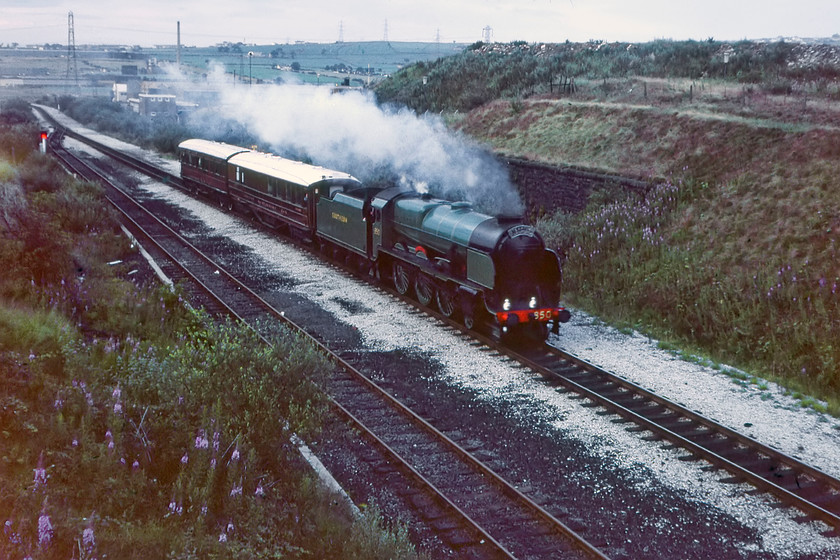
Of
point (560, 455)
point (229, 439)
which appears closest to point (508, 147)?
point (560, 455)

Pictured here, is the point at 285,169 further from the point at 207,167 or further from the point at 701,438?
the point at 701,438

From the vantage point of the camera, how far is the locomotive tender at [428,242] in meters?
15.3

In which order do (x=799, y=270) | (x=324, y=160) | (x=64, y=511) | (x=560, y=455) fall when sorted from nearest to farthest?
(x=64, y=511) → (x=560, y=455) → (x=799, y=270) → (x=324, y=160)

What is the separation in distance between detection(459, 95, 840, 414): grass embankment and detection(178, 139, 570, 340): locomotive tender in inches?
135

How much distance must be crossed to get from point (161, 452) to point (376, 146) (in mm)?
19630

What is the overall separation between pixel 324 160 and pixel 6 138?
Answer: 1897 centimetres

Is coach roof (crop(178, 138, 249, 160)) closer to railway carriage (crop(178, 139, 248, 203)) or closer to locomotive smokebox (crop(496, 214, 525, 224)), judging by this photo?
railway carriage (crop(178, 139, 248, 203))

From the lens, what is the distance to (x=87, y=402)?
8.88 m

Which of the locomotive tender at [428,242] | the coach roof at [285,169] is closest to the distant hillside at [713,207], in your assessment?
the locomotive tender at [428,242]

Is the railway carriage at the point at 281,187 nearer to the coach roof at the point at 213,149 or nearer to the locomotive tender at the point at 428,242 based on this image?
the locomotive tender at the point at 428,242

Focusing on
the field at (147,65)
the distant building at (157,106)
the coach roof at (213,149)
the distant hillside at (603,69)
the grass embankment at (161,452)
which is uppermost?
the field at (147,65)

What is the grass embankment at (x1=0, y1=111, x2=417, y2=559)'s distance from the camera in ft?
22.7

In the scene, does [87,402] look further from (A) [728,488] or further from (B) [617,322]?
(B) [617,322]

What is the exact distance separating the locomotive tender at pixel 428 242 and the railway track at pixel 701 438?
116 centimetres
